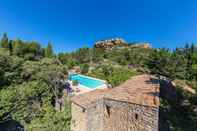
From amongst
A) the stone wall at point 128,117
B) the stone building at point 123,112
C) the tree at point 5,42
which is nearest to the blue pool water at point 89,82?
the stone building at point 123,112

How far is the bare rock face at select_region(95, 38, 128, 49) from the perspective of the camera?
56797mm

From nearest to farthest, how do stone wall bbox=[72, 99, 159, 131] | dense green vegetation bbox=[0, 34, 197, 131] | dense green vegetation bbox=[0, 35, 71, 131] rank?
stone wall bbox=[72, 99, 159, 131] < dense green vegetation bbox=[0, 34, 197, 131] < dense green vegetation bbox=[0, 35, 71, 131]

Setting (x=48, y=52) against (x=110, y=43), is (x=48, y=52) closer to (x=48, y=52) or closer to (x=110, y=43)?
(x=48, y=52)

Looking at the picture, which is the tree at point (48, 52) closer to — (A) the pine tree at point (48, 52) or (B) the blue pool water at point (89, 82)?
(A) the pine tree at point (48, 52)

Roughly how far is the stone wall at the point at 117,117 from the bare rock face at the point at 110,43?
4642 centimetres

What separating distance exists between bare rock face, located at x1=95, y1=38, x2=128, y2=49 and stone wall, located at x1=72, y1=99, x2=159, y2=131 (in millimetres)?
46420

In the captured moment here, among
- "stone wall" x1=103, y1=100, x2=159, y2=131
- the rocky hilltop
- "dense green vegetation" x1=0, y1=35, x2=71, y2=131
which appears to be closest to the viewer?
"stone wall" x1=103, y1=100, x2=159, y2=131

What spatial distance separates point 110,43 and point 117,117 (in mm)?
50163

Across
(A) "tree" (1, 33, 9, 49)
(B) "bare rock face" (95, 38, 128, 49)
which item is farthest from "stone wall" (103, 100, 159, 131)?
(B) "bare rock face" (95, 38, 128, 49)

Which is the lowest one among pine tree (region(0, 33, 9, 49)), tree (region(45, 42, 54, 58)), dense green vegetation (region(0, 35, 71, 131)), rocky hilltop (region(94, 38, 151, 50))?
dense green vegetation (region(0, 35, 71, 131))

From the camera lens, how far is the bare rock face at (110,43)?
186 feet

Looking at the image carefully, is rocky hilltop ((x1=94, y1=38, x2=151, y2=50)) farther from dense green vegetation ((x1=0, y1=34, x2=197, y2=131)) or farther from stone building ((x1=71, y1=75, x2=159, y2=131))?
stone building ((x1=71, y1=75, x2=159, y2=131))

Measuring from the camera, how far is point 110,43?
57781mm

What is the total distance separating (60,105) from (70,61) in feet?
66.9
